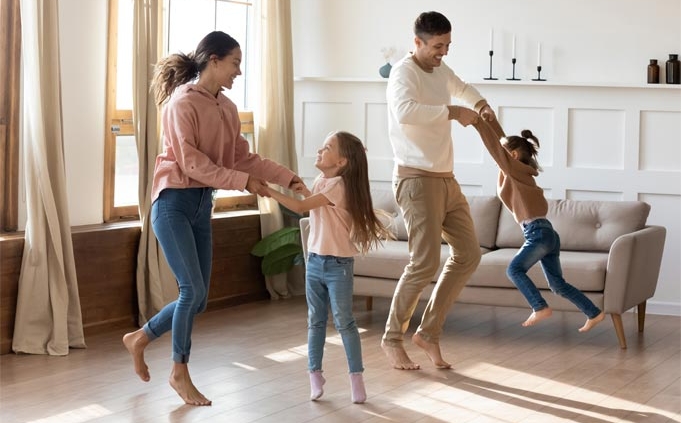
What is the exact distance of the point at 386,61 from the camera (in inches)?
288

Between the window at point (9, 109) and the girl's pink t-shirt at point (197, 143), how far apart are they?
5.13 ft

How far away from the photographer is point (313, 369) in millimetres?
4242

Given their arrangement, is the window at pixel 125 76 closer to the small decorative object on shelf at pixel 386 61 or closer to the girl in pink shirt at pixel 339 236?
the small decorative object on shelf at pixel 386 61

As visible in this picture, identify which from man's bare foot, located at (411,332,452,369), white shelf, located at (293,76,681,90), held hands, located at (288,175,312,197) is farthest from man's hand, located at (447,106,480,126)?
white shelf, located at (293,76,681,90)

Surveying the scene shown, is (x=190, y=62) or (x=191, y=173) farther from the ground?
(x=190, y=62)

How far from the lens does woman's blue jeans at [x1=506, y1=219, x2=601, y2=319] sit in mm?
5195

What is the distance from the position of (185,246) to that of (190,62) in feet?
2.39

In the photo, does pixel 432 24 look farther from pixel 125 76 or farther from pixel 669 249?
pixel 669 249

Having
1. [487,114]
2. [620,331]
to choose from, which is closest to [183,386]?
[487,114]

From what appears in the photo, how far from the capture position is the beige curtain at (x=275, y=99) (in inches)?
276

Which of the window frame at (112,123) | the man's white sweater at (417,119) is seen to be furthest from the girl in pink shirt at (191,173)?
the window frame at (112,123)

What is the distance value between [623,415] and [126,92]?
135 inches

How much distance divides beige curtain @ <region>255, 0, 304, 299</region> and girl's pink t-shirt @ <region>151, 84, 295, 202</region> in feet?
9.37

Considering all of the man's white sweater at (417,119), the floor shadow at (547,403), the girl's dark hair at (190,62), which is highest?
the girl's dark hair at (190,62)
